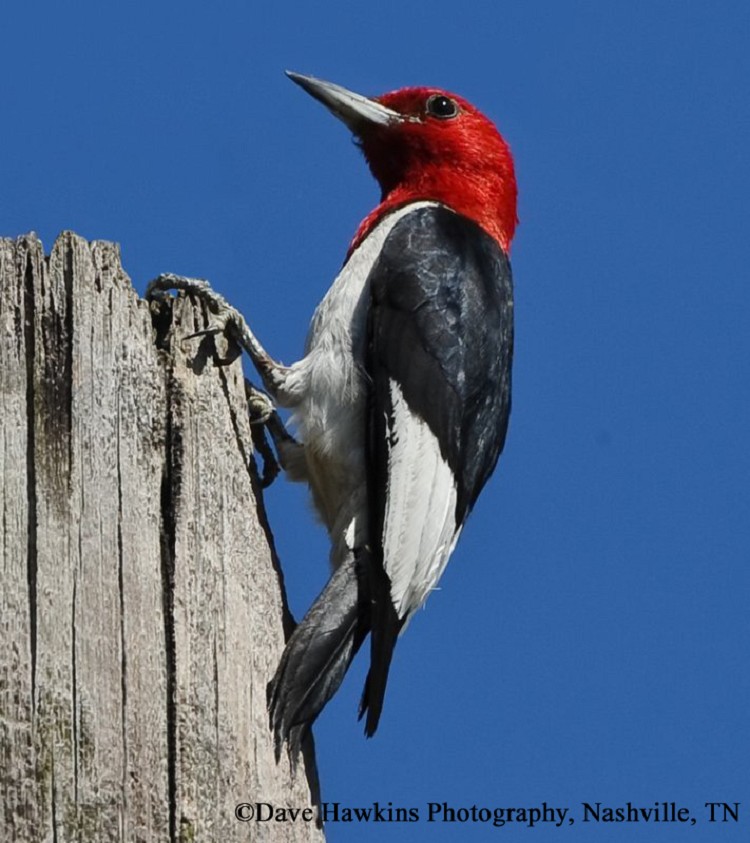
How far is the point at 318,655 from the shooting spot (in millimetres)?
3584

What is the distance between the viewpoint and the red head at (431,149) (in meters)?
5.80

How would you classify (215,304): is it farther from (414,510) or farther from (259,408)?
(414,510)

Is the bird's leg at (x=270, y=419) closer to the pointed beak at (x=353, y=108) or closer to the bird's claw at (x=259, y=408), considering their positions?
the bird's claw at (x=259, y=408)

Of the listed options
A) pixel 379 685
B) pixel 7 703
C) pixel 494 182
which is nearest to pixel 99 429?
pixel 7 703

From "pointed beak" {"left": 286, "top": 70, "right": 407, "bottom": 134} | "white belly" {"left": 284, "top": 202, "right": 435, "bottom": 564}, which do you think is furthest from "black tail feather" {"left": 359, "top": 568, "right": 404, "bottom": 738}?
Answer: "pointed beak" {"left": 286, "top": 70, "right": 407, "bottom": 134}

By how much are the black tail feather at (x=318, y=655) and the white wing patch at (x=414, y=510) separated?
13 cm

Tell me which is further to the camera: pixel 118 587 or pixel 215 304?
pixel 215 304

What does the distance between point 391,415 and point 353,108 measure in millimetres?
2145

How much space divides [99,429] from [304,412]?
1.24 meters

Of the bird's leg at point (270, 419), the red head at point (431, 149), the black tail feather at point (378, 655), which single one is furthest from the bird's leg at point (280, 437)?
the red head at point (431, 149)

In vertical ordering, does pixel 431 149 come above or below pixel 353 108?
below

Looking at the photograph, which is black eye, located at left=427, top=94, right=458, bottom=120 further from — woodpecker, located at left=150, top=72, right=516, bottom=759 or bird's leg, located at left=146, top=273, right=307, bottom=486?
bird's leg, located at left=146, top=273, right=307, bottom=486

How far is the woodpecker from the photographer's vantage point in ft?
12.8

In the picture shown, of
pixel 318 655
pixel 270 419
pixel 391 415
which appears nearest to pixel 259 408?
pixel 270 419
